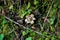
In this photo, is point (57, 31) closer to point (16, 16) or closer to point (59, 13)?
point (59, 13)

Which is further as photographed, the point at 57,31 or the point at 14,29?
the point at 14,29

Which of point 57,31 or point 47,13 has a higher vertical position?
point 47,13

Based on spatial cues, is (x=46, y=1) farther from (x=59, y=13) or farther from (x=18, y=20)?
(x=18, y=20)

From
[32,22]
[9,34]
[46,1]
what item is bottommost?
[9,34]

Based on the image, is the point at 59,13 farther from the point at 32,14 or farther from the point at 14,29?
the point at 14,29

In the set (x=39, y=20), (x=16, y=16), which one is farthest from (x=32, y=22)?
(x=16, y=16)

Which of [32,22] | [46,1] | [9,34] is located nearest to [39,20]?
[32,22]

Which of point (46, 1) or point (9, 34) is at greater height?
point (46, 1)

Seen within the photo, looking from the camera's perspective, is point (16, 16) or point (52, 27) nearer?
point (52, 27)
